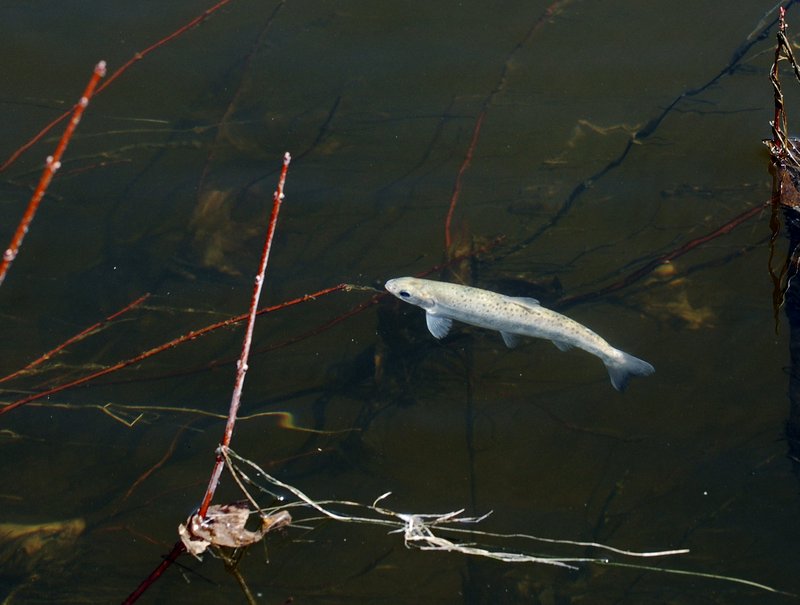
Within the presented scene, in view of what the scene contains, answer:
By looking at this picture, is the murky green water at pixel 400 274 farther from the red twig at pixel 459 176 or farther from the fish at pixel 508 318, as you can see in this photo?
the fish at pixel 508 318

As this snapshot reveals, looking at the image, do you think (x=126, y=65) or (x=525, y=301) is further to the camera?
(x=126, y=65)

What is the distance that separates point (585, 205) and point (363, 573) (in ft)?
12.1

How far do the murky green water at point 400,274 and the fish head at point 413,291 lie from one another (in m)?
0.28

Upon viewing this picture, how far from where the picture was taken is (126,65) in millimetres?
7312

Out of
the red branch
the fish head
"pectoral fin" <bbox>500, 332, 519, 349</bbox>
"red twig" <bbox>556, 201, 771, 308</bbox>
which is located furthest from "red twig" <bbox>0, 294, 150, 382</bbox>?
"red twig" <bbox>556, 201, 771, 308</bbox>

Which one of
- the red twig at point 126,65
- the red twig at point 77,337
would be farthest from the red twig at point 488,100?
the red twig at point 126,65

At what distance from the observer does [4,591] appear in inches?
225

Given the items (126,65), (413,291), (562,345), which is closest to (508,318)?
(562,345)

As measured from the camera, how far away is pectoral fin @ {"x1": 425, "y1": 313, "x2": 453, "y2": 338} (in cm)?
617

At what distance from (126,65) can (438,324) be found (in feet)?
13.6

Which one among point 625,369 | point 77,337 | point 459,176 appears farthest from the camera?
point 459,176

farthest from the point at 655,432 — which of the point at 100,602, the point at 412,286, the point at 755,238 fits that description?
the point at 100,602

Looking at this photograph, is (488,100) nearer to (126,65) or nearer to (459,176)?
(459,176)

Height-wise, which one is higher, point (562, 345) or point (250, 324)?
point (250, 324)
